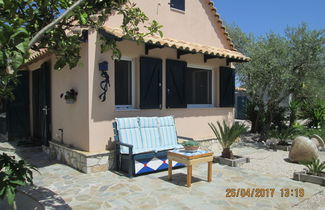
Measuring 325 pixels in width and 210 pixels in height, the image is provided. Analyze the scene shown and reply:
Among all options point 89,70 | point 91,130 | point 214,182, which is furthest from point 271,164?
point 89,70

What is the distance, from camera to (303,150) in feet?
23.1

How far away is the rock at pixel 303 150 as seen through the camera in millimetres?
6965

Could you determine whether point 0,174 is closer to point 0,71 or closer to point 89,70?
point 0,71

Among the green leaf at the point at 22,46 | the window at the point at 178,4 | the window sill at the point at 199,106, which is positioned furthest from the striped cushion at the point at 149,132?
the green leaf at the point at 22,46

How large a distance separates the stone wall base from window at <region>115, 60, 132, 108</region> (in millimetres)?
1427

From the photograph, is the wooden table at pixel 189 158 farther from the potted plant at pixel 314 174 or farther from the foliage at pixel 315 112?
the foliage at pixel 315 112

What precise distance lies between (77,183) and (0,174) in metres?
2.97

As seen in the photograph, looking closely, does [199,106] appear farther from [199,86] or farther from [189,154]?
[189,154]

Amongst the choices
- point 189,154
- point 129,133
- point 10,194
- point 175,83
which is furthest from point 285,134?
point 10,194

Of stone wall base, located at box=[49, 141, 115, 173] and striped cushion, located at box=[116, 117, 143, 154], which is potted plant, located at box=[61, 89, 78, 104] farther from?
striped cushion, located at box=[116, 117, 143, 154]

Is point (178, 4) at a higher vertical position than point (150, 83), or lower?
higher

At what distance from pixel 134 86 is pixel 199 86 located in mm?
2860

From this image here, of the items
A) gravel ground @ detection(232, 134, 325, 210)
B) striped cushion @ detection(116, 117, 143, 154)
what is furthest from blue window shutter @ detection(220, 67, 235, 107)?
striped cushion @ detection(116, 117, 143, 154)

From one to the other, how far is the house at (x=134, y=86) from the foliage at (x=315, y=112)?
586 cm
